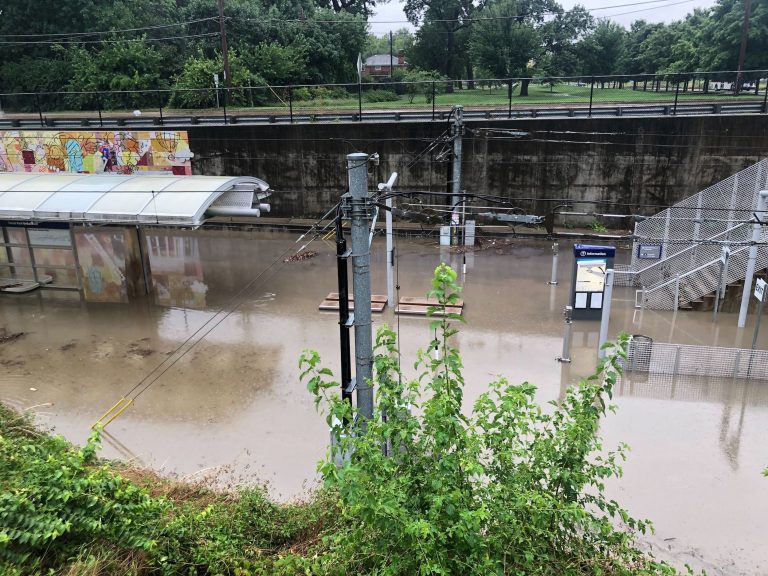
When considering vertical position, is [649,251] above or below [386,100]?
below

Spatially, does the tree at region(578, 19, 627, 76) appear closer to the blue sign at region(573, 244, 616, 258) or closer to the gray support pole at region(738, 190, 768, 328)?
the gray support pole at region(738, 190, 768, 328)

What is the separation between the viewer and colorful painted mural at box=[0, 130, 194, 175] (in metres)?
22.4

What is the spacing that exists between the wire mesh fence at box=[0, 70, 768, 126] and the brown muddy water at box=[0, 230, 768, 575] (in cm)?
840

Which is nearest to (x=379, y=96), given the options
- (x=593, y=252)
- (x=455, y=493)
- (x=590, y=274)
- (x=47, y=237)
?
(x=47, y=237)

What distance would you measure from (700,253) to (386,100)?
22348 millimetres

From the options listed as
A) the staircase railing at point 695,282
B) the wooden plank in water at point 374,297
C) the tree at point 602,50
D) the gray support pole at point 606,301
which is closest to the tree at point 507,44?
the tree at point 602,50

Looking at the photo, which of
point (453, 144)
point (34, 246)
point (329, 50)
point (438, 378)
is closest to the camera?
point (438, 378)

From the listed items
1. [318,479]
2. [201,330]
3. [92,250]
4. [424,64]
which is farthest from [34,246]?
[424,64]

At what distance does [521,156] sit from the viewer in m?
20.2

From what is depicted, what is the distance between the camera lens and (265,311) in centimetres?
1446

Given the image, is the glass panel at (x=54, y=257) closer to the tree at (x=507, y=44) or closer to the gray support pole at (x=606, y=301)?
the gray support pole at (x=606, y=301)

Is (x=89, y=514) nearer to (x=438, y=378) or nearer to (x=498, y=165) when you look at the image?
(x=438, y=378)

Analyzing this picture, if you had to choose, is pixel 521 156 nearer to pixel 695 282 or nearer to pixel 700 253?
pixel 700 253

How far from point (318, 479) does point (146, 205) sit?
9285mm
